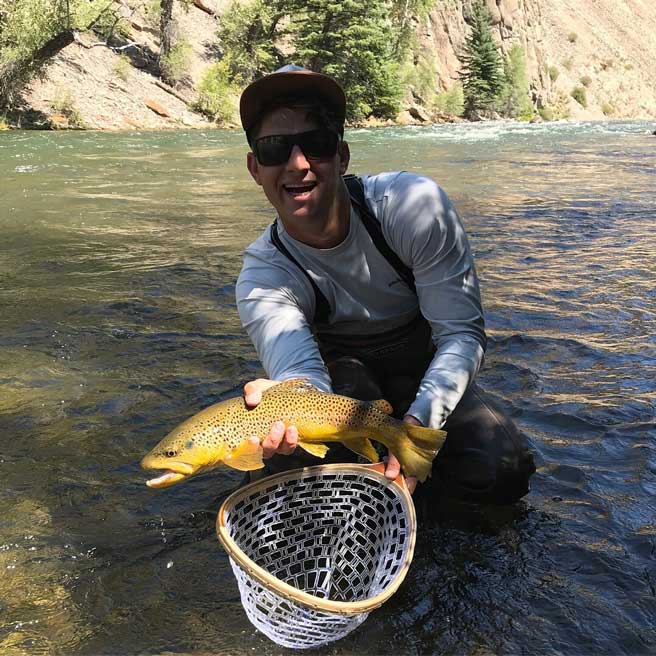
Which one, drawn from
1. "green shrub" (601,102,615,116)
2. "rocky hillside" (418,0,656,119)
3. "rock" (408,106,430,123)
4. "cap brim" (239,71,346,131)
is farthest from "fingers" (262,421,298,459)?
"green shrub" (601,102,615,116)

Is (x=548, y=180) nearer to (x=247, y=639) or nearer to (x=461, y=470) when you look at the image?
(x=461, y=470)

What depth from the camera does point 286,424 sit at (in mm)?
2406

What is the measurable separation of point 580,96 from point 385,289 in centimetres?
9435

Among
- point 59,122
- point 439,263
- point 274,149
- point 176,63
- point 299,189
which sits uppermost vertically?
point 274,149

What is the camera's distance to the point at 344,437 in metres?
2.54

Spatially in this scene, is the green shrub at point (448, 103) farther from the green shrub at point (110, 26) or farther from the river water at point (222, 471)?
the river water at point (222, 471)

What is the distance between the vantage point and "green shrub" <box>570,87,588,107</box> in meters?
86.9

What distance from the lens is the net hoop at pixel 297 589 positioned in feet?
6.14

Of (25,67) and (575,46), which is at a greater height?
(25,67)

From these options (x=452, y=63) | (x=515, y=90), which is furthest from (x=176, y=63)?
(x=515, y=90)

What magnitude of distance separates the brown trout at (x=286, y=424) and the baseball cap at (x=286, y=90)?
118 cm

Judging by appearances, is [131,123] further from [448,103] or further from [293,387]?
[293,387]

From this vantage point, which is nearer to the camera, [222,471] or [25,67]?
[222,471]

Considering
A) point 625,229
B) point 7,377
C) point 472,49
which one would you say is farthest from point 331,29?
point 7,377
